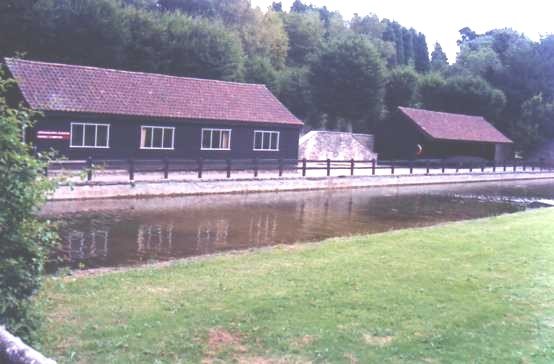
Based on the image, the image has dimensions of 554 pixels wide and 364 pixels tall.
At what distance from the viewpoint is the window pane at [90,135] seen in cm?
2641

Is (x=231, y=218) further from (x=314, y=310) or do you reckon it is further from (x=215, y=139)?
(x=215, y=139)

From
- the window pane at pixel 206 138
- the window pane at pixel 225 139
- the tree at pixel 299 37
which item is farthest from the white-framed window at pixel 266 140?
the tree at pixel 299 37

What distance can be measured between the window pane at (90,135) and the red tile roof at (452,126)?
25.1m

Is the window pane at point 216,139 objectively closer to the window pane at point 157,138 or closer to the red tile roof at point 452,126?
the window pane at point 157,138

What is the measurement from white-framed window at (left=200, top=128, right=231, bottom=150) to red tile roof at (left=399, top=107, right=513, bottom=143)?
18.0 m

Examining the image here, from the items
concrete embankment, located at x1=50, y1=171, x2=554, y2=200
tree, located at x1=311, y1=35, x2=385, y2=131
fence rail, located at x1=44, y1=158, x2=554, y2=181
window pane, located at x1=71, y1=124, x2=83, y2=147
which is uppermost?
tree, located at x1=311, y1=35, x2=385, y2=131

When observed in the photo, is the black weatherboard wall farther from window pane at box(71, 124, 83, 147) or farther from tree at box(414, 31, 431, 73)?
tree at box(414, 31, 431, 73)

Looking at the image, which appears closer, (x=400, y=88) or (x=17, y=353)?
(x=17, y=353)

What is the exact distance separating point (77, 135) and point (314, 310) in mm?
20874

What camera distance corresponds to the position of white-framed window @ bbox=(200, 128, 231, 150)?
3050 centimetres

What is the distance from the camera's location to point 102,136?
27.0 metres

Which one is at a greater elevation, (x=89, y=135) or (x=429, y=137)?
(x=429, y=137)

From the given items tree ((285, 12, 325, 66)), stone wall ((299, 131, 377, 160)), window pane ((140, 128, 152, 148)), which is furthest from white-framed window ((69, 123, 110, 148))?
tree ((285, 12, 325, 66))

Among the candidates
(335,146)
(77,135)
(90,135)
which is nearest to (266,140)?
(90,135)
